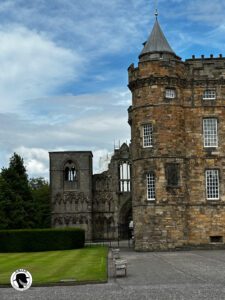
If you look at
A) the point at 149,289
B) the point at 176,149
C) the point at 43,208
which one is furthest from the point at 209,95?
the point at 43,208

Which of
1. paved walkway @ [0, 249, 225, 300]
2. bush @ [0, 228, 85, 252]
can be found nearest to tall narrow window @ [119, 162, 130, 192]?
bush @ [0, 228, 85, 252]

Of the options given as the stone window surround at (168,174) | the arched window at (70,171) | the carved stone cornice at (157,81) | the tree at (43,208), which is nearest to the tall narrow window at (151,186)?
the stone window surround at (168,174)

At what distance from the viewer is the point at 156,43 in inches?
1779

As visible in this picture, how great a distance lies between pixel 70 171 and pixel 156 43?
3774 cm

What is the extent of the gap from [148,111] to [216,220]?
9136 mm

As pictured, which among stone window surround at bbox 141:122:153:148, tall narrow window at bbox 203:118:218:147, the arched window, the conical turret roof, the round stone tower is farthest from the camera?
the arched window

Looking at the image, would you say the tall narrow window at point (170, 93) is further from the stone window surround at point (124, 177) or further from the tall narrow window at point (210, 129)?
the stone window surround at point (124, 177)

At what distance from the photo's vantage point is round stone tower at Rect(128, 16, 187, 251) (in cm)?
4181

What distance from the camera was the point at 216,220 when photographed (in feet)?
141

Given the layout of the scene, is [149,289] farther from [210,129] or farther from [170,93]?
[210,129]

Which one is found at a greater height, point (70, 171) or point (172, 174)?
point (70, 171)

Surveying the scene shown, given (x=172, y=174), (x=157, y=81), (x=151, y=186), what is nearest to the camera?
(x=151, y=186)

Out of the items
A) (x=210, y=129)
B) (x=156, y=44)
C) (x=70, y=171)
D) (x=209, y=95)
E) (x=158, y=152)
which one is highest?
(x=156, y=44)

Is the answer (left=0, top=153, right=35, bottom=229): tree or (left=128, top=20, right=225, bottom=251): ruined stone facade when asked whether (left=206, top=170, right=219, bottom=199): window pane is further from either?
(left=0, top=153, right=35, bottom=229): tree
